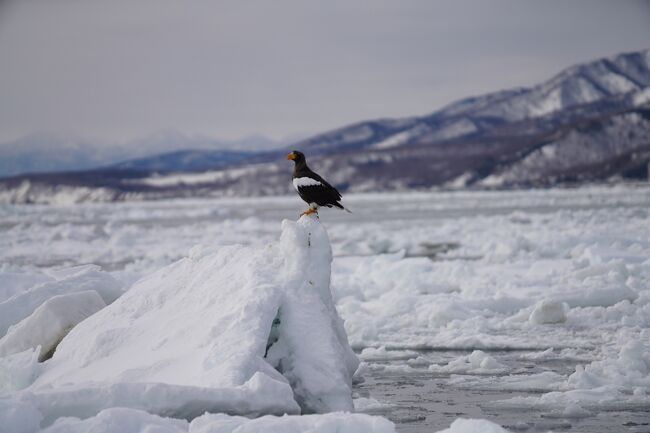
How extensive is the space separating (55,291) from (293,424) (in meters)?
4.87

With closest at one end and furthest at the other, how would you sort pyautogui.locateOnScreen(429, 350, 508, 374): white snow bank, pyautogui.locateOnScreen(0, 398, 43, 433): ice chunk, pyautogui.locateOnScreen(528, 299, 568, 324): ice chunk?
pyautogui.locateOnScreen(0, 398, 43, 433): ice chunk, pyautogui.locateOnScreen(429, 350, 508, 374): white snow bank, pyautogui.locateOnScreen(528, 299, 568, 324): ice chunk

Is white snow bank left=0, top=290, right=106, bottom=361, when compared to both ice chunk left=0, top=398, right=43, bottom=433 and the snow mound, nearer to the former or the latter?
the snow mound

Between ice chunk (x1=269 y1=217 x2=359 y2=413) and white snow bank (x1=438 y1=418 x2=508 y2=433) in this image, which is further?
ice chunk (x1=269 y1=217 x2=359 y2=413)

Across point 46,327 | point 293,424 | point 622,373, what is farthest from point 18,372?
point 622,373

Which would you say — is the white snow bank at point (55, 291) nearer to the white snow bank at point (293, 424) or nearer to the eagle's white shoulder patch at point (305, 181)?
the eagle's white shoulder patch at point (305, 181)

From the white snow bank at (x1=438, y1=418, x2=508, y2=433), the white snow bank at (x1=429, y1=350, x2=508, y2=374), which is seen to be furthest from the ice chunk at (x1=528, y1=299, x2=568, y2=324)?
the white snow bank at (x1=438, y1=418, x2=508, y2=433)

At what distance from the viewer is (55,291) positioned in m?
9.17

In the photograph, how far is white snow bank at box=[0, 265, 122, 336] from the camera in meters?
8.88

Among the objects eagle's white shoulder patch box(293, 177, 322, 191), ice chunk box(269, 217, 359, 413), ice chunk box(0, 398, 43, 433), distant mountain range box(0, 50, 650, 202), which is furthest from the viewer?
distant mountain range box(0, 50, 650, 202)

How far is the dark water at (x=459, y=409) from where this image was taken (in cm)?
635

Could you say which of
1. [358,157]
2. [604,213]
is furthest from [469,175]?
[604,213]

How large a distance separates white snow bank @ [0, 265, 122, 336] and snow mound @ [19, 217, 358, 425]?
1551mm

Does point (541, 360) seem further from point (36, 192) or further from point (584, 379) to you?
point (36, 192)

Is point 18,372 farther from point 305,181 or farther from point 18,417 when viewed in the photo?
point 305,181
